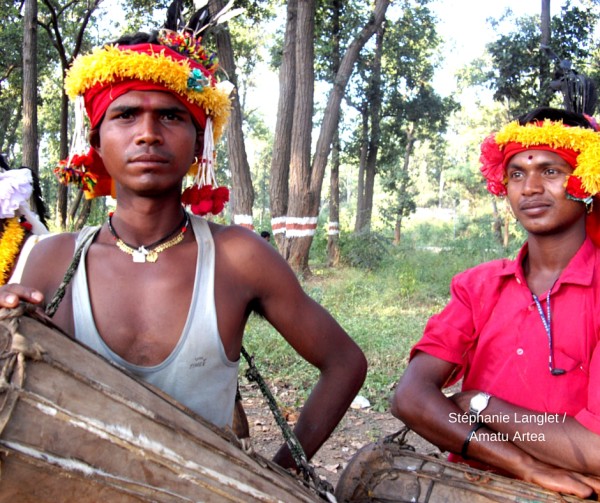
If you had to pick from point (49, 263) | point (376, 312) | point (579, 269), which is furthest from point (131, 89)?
point (376, 312)

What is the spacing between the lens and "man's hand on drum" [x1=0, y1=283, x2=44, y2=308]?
1.16 meters

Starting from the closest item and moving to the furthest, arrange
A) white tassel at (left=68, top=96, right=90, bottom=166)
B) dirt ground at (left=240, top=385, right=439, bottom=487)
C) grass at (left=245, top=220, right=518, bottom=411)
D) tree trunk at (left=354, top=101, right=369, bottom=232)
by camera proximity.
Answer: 1. white tassel at (left=68, top=96, right=90, bottom=166)
2. dirt ground at (left=240, top=385, right=439, bottom=487)
3. grass at (left=245, top=220, right=518, bottom=411)
4. tree trunk at (left=354, top=101, right=369, bottom=232)

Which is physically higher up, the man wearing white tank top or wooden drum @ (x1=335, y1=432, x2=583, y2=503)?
the man wearing white tank top

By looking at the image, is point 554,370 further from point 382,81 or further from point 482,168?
point 382,81

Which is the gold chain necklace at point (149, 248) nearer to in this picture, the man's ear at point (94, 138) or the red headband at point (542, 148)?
the man's ear at point (94, 138)

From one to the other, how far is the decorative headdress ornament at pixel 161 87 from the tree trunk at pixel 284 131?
881cm

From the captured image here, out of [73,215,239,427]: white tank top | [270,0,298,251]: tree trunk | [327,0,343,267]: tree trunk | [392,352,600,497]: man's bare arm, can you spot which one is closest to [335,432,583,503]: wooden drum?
[392,352,600,497]: man's bare arm

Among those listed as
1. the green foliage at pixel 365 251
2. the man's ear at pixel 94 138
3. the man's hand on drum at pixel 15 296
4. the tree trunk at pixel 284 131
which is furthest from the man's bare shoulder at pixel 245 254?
the green foliage at pixel 365 251

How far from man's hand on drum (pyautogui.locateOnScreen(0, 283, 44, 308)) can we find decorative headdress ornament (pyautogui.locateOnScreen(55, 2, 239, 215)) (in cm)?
70

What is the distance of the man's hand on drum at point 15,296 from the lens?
116 cm

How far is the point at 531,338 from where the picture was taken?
2.04 metres

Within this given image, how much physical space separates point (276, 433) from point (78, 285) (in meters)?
3.02

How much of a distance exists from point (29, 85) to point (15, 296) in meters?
9.94

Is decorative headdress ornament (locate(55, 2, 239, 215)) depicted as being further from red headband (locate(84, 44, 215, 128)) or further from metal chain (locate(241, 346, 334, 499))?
metal chain (locate(241, 346, 334, 499))
